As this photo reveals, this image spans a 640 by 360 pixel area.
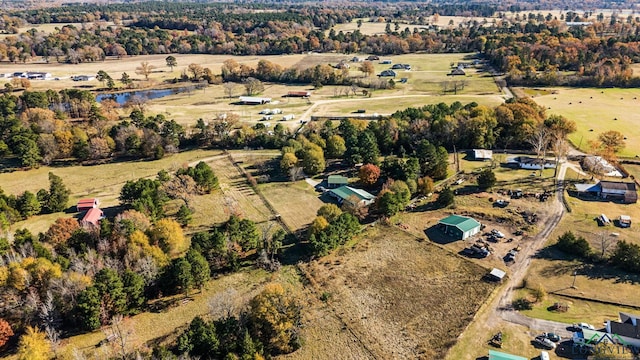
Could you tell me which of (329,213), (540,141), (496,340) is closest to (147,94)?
(329,213)

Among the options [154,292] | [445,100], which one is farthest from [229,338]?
[445,100]

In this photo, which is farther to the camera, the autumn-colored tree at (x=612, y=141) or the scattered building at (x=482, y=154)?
the scattered building at (x=482, y=154)

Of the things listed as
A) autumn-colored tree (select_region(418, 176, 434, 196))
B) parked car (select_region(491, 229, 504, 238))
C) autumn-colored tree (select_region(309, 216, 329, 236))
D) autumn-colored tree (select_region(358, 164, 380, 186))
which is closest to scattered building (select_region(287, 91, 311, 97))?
autumn-colored tree (select_region(358, 164, 380, 186))

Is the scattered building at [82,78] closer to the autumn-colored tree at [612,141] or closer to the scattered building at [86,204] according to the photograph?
the scattered building at [86,204]

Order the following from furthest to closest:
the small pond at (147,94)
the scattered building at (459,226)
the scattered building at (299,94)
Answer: the small pond at (147,94)
the scattered building at (299,94)
the scattered building at (459,226)

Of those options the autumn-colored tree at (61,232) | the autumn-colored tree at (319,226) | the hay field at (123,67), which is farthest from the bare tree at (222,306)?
the hay field at (123,67)

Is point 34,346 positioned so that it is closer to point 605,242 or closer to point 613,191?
point 605,242
